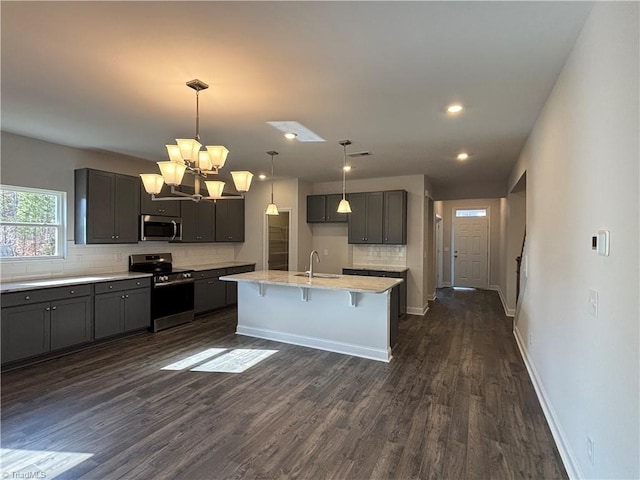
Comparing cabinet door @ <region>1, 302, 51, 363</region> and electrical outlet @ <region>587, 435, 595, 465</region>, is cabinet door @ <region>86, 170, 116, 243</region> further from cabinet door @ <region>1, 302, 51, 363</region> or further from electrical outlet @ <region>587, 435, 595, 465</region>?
electrical outlet @ <region>587, 435, 595, 465</region>

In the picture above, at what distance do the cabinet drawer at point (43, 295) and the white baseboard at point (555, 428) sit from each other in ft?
16.1

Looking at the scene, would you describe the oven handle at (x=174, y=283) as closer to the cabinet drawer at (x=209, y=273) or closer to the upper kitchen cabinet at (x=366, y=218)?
the cabinet drawer at (x=209, y=273)

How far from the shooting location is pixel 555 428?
242 centimetres

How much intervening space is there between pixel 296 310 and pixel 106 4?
3601mm

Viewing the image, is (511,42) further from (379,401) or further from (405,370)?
(405,370)

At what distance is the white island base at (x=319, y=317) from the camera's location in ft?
13.0

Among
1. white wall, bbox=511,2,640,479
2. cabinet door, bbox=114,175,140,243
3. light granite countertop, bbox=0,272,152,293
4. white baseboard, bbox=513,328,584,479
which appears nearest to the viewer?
white wall, bbox=511,2,640,479

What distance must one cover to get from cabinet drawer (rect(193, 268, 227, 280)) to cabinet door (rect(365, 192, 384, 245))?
277 centimetres

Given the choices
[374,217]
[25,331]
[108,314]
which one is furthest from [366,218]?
[25,331]

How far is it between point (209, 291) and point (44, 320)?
250 centimetres

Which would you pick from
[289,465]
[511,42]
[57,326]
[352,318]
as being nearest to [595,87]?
[511,42]

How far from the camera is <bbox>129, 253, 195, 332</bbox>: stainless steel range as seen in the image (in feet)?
16.4

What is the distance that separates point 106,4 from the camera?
1.72 m

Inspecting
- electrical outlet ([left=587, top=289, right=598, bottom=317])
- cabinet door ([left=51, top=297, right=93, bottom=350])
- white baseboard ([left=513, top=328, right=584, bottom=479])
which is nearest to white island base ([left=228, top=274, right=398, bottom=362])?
white baseboard ([left=513, top=328, right=584, bottom=479])
